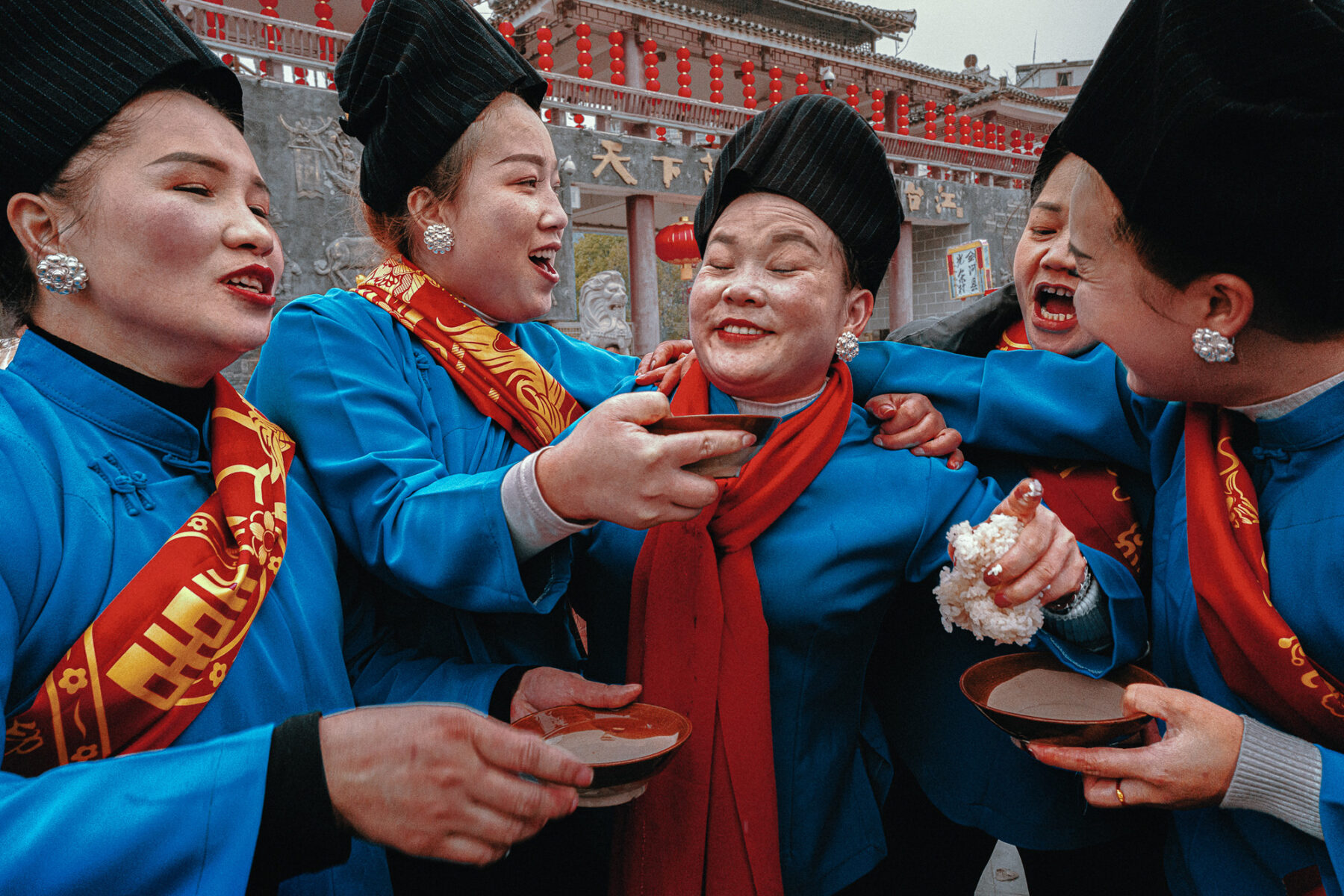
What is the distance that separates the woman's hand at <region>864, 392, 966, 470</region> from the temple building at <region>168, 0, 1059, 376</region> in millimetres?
981

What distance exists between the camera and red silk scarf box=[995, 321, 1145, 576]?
5.73 ft

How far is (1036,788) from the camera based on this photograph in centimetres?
178

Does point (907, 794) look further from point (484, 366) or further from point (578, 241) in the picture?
point (578, 241)

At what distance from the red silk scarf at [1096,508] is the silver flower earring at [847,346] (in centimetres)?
51

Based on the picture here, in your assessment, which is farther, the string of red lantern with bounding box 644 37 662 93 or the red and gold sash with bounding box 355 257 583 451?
the string of red lantern with bounding box 644 37 662 93

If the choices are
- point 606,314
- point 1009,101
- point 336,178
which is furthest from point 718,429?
point 1009,101

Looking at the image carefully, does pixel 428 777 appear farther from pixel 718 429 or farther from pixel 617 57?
pixel 617 57

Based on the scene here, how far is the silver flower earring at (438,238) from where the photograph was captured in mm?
1799

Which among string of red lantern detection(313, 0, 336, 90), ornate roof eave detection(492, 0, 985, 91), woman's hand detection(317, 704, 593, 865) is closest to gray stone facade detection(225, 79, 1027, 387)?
string of red lantern detection(313, 0, 336, 90)

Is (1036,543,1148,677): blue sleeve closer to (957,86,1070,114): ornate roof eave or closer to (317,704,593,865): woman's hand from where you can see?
(317,704,593,865): woman's hand

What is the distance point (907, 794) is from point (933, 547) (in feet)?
2.64

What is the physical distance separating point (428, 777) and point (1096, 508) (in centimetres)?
149

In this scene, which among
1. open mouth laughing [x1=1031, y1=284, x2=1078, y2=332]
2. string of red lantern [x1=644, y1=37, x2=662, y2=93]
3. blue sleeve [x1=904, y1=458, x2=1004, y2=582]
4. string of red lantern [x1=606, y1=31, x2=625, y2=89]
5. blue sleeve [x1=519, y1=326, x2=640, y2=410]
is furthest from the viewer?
string of red lantern [x1=644, y1=37, x2=662, y2=93]

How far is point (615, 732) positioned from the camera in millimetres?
1454
